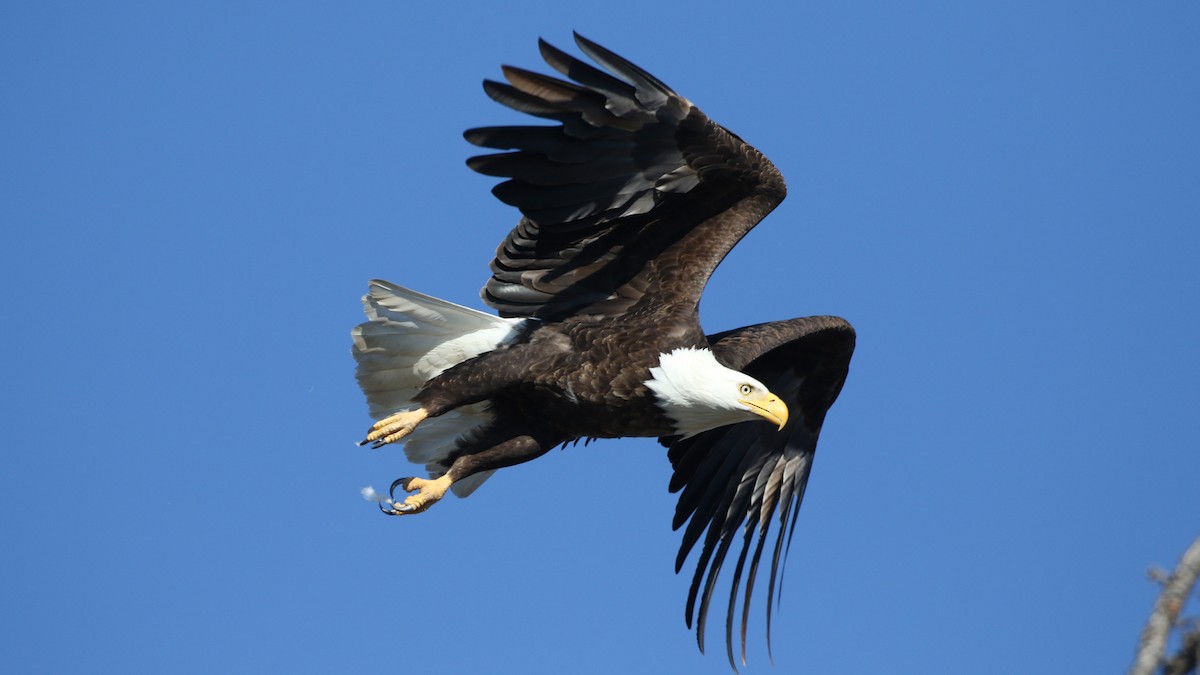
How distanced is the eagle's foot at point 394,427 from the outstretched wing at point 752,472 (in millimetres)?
1743

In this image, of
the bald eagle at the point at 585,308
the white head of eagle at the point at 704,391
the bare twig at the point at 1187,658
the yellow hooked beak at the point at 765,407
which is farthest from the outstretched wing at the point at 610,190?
the bare twig at the point at 1187,658

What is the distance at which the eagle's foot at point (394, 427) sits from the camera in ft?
22.8

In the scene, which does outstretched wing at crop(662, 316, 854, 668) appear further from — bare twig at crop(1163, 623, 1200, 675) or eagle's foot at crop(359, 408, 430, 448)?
bare twig at crop(1163, 623, 1200, 675)

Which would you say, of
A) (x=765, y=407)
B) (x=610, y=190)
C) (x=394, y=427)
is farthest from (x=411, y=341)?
(x=765, y=407)

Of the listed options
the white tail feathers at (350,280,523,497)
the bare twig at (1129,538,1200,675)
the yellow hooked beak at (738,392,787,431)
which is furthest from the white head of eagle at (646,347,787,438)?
the bare twig at (1129,538,1200,675)

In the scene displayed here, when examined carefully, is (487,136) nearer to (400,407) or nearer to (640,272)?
(640,272)

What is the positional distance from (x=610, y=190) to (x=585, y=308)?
653 millimetres

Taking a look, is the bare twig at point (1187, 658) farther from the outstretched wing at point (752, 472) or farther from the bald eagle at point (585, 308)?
the outstretched wing at point (752, 472)

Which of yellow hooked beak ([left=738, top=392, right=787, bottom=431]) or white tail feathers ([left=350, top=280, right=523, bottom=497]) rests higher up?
white tail feathers ([left=350, top=280, right=523, bottom=497])

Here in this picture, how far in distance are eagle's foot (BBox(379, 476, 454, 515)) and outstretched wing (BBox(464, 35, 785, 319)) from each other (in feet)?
2.84

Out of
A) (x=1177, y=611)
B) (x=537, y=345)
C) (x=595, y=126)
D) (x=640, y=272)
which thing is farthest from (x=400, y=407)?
(x=1177, y=611)

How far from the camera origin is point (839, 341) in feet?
26.0

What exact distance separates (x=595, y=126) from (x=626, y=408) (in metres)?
1.31

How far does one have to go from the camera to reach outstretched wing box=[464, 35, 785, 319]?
20.6 ft
